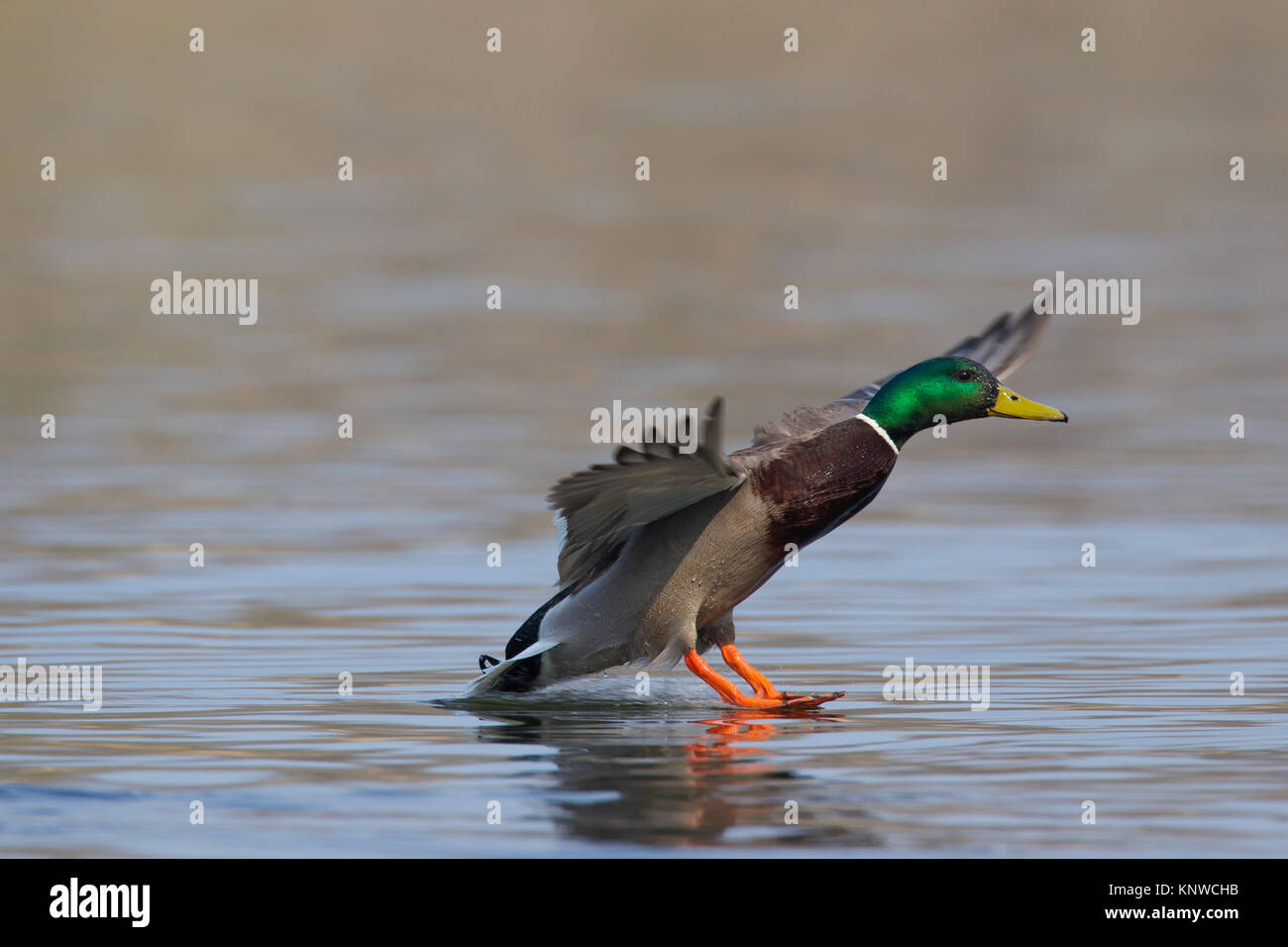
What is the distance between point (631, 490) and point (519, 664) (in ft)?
3.47

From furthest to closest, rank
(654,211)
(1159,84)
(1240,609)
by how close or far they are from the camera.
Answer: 1. (1159,84)
2. (654,211)
3. (1240,609)

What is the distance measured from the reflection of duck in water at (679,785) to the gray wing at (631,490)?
2.23 feet

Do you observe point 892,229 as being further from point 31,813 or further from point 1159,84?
point 31,813

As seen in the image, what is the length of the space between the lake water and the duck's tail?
14cm

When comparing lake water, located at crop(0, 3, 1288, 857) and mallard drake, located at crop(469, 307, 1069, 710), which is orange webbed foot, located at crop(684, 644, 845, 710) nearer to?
mallard drake, located at crop(469, 307, 1069, 710)

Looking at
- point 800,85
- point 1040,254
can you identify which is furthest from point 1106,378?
point 800,85

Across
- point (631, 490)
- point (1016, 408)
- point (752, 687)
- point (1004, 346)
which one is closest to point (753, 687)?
point (752, 687)

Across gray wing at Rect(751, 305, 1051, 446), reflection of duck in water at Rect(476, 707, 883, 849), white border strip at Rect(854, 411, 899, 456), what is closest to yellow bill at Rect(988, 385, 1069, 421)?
white border strip at Rect(854, 411, 899, 456)

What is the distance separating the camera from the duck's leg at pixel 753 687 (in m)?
9.28

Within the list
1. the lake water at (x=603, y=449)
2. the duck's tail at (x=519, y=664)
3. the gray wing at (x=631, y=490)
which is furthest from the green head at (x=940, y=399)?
the duck's tail at (x=519, y=664)

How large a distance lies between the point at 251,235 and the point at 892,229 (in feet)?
23.2

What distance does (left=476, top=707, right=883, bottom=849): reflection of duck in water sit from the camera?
286 inches

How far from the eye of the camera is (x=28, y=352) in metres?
20.3

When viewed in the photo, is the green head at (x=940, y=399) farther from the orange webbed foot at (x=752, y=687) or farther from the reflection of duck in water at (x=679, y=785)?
the reflection of duck in water at (x=679, y=785)
